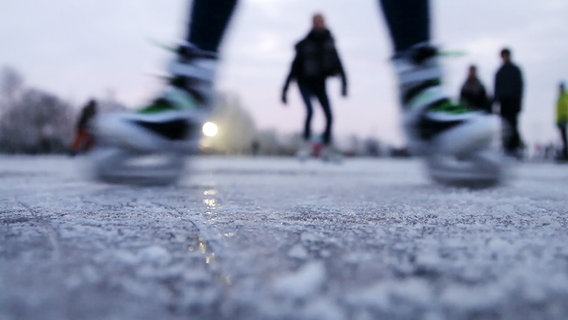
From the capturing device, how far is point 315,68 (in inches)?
108

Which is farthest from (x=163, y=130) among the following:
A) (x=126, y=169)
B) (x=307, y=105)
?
(x=307, y=105)

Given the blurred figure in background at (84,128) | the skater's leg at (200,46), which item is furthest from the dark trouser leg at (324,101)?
the blurred figure in background at (84,128)

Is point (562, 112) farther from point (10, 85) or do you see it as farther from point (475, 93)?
point (10, 85)

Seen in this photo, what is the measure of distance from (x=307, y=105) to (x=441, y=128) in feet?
3.56

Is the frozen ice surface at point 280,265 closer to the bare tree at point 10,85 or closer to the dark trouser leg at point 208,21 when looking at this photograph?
the dark trouser leg at point 208,21

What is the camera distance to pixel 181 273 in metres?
0.52

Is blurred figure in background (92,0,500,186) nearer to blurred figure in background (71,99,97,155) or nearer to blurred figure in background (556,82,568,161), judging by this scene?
blurred figure in background (556,82,568,161)

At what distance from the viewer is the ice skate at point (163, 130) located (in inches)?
67.9

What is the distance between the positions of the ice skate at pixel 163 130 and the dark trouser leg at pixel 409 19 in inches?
27.0

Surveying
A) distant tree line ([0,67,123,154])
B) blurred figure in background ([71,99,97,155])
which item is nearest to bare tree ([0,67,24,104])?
distant tree line ([0,67,123,154])

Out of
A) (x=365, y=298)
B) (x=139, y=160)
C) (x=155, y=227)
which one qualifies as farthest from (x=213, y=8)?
(x=365, y=298)

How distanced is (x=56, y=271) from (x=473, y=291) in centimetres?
42

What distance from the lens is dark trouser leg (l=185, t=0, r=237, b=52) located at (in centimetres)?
186

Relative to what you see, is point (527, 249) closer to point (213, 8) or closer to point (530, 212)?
point (530, 212)
